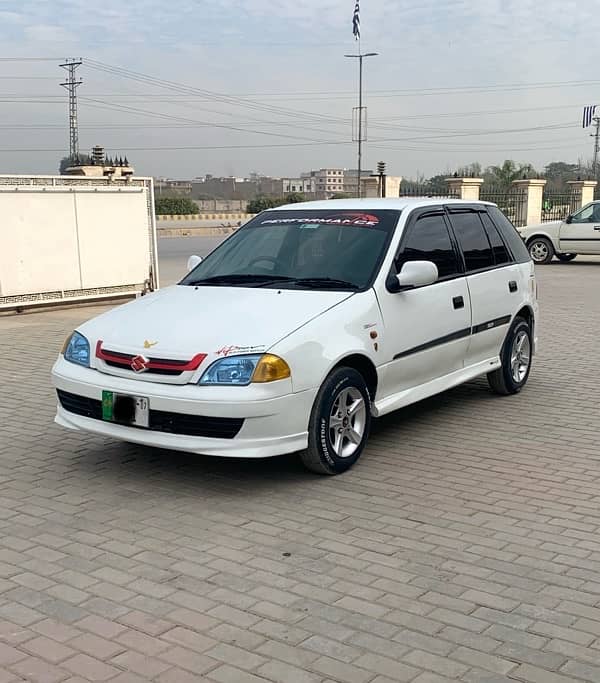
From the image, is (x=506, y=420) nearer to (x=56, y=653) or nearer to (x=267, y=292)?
(x=267, y=292)

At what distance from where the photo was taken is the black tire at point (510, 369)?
292 inches

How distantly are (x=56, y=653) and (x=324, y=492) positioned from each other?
215 centimetres

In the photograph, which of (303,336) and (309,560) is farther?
(303,336)

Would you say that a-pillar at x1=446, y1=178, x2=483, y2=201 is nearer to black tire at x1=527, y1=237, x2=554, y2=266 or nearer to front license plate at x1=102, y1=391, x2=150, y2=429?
black tire at x1=527, y1=237, x2=554, y2=266

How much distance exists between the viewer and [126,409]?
5.02m

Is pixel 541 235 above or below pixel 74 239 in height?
below

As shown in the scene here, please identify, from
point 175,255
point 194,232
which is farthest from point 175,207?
point 175,255

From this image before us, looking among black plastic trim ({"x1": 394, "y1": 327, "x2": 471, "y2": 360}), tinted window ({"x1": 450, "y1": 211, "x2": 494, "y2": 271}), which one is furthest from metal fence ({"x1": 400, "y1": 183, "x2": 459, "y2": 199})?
black plastic trim ({"x1": 394, "y1": 327, "x2": 471, "y2": 360})

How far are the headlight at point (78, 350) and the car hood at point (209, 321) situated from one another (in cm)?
6

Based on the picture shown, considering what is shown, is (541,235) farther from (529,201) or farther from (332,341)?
(332,341)

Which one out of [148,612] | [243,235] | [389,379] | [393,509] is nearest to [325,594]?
[148,612]

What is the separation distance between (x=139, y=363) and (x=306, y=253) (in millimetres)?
1680

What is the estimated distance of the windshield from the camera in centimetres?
584

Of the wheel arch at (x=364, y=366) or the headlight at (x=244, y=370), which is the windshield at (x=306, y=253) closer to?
the wheel arch at (x=364, y=366)
